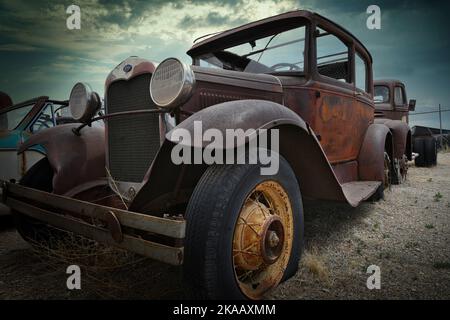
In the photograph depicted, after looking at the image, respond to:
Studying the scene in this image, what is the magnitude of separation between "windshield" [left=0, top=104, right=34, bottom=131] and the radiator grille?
8.17 feet

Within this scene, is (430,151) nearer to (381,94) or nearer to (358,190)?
(381,94)

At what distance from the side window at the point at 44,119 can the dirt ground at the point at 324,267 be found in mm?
1491

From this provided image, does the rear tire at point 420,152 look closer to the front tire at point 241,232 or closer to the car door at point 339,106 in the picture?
the car door at point 339,106

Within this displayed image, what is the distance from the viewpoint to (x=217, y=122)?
1482 millimetres

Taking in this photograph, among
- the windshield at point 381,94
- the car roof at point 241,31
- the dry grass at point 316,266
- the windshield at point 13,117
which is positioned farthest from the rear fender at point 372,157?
the windshield at point 13,117

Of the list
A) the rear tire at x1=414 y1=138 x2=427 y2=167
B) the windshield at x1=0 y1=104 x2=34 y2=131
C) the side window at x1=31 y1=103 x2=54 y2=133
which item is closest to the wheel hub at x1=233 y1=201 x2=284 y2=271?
the side window at x1=31 y1=103 x2=54 y2=133

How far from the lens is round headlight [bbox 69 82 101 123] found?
2.28 metres

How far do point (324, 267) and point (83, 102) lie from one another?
6.87 ft

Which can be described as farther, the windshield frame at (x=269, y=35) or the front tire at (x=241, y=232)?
the windshield frame at (x=269, y=35)

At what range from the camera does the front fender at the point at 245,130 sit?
1525 millimetres

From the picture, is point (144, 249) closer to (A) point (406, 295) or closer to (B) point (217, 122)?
(B) point (217, 122)
